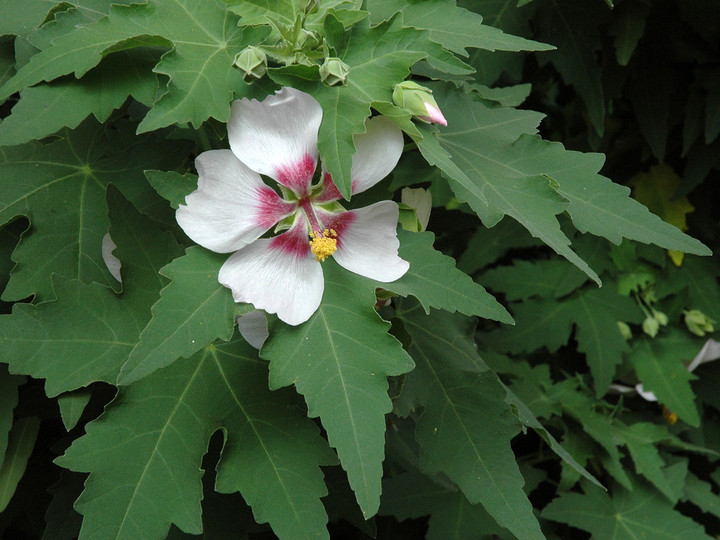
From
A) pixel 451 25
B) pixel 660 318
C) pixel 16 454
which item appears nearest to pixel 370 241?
pixel 451 25

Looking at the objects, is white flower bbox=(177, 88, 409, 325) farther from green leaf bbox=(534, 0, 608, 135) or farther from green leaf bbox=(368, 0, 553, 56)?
green leaf bbox=(534, 0, 608, 135)

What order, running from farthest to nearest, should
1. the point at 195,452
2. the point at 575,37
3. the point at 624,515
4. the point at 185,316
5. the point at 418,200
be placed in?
the point at 624,515, the point at 575,37, the point at 418,200, the point at 195,452, the point at 185,316

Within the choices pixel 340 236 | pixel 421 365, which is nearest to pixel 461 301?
pixel 340 236

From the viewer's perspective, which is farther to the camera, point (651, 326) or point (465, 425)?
point (651, 326)

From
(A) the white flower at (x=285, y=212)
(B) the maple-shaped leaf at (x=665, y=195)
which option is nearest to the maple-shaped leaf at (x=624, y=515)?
(B) the maple-shaped leaf at (x=665, y=195)

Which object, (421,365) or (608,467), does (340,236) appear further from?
(608,467)

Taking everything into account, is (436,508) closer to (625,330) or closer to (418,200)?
(625,330)

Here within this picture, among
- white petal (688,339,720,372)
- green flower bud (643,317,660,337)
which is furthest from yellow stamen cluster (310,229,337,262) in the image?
white petal (688,339,720,372)
